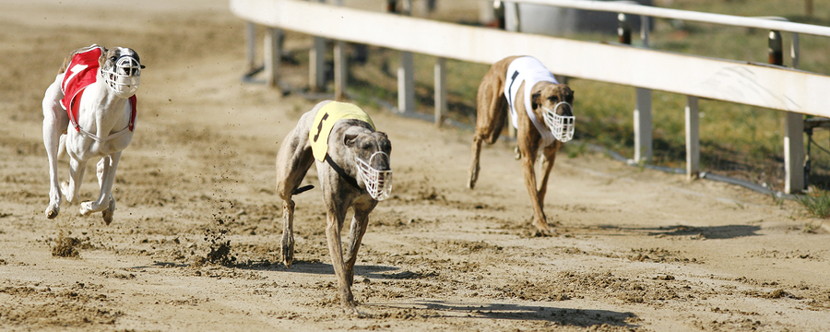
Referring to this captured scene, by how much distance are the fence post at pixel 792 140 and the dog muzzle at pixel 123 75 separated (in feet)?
14.7

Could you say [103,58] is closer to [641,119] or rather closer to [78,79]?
[78,79]

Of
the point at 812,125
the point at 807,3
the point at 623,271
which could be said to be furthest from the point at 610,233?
the point at 807,3

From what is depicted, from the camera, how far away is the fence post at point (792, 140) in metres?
7.97

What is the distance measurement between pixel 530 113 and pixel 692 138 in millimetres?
1965

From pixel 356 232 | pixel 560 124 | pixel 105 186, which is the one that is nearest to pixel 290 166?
pixel 356 232

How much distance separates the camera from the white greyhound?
6043 mm

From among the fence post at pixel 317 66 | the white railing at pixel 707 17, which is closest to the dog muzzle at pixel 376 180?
the white railing at pixel 707 17

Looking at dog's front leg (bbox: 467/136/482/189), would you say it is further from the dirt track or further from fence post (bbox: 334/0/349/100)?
fence post (bbox: 334/0/349/100)

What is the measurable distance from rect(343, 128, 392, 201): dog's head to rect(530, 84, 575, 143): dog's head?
2.21 metres

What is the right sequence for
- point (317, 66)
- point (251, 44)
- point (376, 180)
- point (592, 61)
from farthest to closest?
point (251, 44) < point (317, 66) < point (592, 61) < point (376, 180)

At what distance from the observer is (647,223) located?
7.85m

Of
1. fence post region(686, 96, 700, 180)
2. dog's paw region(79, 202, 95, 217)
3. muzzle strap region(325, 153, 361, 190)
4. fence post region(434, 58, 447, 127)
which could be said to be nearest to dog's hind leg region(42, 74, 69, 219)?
dog's paw region(79, 202, 95, 217)

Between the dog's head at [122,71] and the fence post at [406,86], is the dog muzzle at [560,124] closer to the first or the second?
the dog's head at [122,71]

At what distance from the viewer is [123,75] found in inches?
235
